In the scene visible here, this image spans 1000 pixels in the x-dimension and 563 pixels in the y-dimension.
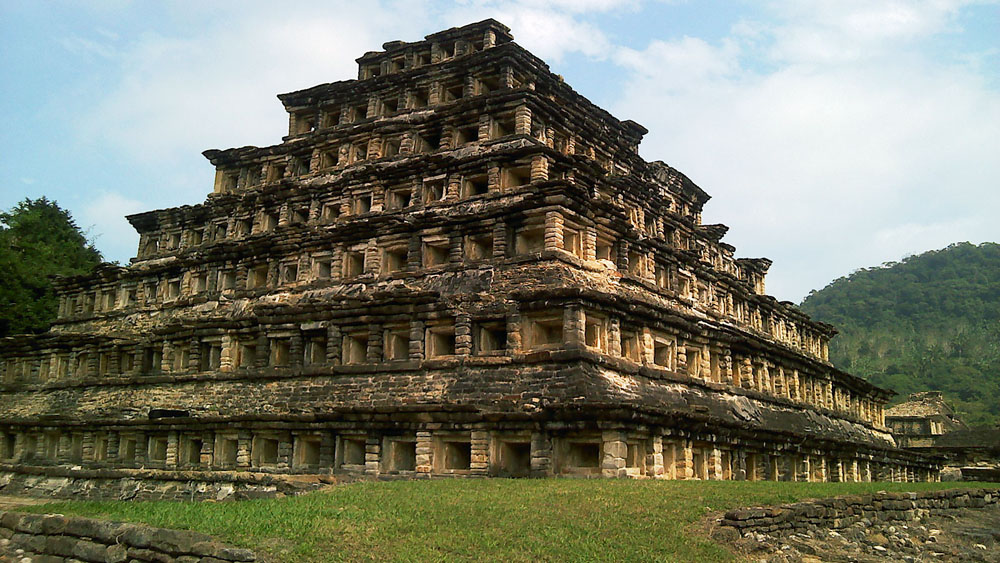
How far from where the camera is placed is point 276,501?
15.1 metres

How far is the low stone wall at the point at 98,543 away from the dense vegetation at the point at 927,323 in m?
73.2

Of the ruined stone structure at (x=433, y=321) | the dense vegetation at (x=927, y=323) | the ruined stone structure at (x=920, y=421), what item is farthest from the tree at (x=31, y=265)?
the dense vegetation at (x=927, y=323)

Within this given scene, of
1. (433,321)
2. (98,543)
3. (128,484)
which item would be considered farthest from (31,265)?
(98,543)

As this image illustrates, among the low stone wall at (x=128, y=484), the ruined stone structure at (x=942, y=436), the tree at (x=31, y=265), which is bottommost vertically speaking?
the low stone wall at (x=128, y=484)

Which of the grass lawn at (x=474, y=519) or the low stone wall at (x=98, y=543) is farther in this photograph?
the grass lawn at (x=474, y=519)

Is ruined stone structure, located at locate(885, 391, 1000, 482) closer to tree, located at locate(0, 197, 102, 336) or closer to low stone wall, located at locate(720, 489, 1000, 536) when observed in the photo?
low stone wall, located at locate(720, 489, 1000, 536)

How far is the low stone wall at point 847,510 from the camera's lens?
12859 millimetres

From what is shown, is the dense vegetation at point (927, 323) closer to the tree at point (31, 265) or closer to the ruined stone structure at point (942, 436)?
the ruined stone structure at point (942, 436)

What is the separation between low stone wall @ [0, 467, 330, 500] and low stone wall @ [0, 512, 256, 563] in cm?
604

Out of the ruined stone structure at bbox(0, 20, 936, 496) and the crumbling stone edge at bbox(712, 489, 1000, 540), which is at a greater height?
the ruined stone structure at bbox(0, 20, 936, 496)

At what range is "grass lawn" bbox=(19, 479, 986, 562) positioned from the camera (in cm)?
1110

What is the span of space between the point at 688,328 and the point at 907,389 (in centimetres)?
6547

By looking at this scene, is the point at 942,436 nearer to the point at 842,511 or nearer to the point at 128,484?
the point at 842,511

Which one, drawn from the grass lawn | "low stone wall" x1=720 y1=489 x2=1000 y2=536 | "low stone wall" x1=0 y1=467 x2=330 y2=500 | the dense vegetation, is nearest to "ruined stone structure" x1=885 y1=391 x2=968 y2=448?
the dense vegetation
